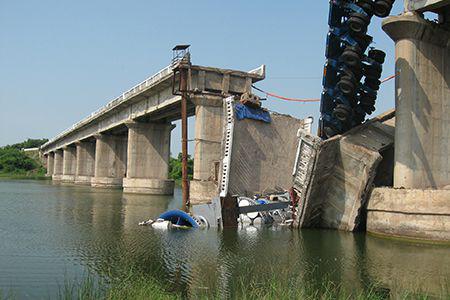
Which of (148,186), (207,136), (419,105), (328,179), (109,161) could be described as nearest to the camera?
(419,105)

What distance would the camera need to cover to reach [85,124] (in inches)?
2913

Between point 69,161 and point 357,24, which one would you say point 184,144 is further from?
point 69,161

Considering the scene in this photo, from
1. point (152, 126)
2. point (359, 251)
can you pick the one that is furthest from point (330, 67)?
point (152, 126)

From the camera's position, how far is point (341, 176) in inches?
861

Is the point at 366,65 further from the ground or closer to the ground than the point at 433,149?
further from the ground

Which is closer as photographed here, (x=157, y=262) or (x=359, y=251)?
(x=157, y=262)

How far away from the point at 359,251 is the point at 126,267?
8.25m

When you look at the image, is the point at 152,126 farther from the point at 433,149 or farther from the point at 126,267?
the point at 126,267

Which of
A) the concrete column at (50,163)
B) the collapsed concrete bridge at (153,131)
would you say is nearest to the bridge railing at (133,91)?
the collapsed concrete bridge at (153,131)

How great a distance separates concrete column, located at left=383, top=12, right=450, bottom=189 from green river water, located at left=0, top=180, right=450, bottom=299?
331 centimetres

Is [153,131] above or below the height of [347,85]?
above

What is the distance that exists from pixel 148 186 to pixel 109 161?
857 inches

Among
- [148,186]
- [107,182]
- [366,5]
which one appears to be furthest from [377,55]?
[107,182]

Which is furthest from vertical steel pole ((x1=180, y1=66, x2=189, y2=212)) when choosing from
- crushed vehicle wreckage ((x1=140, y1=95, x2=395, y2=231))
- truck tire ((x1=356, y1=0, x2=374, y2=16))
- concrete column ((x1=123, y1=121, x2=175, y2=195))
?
concrete column ((x1=123, y1=121, x2=175, y2=195))
